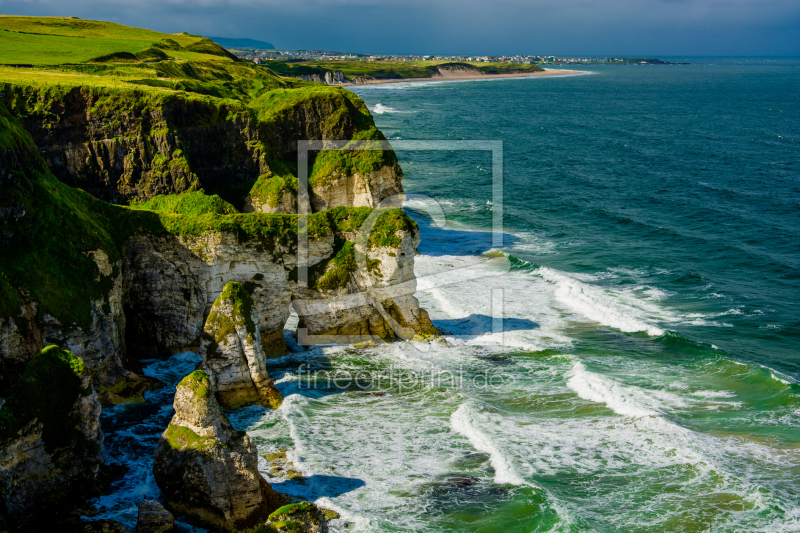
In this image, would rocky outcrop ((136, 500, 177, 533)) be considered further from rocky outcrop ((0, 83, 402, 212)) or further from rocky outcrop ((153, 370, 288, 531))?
rocky outcrop ((0, 83, 402, 212))

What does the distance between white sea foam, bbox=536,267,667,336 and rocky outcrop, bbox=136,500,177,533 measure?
24665 mm

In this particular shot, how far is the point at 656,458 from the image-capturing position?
877 inches

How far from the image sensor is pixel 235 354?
23.6 meters

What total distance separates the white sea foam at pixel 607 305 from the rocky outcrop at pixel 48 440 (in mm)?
25529

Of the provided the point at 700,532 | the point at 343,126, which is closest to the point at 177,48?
the point at 343,126

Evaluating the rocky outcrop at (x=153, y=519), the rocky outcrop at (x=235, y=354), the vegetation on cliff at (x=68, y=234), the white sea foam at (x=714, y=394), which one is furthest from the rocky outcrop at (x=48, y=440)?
the white sea foam at (x=714, y=394)

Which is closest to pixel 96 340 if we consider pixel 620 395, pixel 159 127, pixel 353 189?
pixel 159 127

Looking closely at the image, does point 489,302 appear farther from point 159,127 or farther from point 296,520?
point 296,520

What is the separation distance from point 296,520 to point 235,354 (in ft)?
30.9

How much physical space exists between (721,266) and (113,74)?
4304cm

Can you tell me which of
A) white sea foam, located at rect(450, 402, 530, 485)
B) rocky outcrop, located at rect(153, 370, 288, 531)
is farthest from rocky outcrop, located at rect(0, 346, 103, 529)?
white sea foam, located at rect(450, 402, 530, 485)

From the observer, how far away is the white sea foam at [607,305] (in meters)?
34.5

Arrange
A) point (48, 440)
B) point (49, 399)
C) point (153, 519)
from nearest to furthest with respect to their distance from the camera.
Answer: point (153, 519)
point (48, 440)
point (49, 399)

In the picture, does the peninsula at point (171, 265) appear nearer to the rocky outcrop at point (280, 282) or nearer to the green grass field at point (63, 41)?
the rocky outcrop at point (280, 282)
